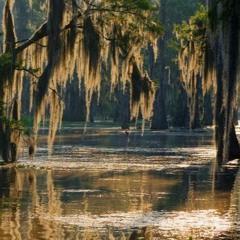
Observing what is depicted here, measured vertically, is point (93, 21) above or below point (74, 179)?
above

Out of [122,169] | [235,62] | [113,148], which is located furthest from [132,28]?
[235,62]

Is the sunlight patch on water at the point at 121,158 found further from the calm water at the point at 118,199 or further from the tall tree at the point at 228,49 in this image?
the tall tree at the point at 228,49

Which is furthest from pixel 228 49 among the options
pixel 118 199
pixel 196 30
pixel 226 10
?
pixel 196 30

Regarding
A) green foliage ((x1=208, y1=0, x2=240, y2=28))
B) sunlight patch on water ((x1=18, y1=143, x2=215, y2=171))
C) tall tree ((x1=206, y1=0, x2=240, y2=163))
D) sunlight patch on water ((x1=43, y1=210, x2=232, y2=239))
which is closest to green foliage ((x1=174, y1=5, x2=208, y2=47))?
sunlight patch on water ((x1=18, y1=143, x2=215, y2=171))

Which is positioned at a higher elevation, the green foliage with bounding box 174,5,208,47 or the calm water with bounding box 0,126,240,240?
the green foliage with bounding box 174,5,208,47

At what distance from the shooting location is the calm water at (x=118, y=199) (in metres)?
15.0

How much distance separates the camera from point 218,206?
1875 centimetres

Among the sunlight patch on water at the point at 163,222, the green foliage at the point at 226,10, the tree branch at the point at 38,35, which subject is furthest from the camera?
the tree branch at the point at 38,35

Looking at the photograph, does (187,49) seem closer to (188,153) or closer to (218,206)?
(188,153)

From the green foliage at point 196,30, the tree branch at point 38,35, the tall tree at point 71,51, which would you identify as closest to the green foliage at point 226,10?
the tall tree at point 71,51

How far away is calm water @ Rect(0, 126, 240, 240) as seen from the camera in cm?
1500

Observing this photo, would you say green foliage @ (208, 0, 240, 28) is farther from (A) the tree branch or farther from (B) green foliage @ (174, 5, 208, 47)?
(A) the tree branch

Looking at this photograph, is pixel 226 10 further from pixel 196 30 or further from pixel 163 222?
pixel 196 30

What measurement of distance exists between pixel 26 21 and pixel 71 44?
272 ft
